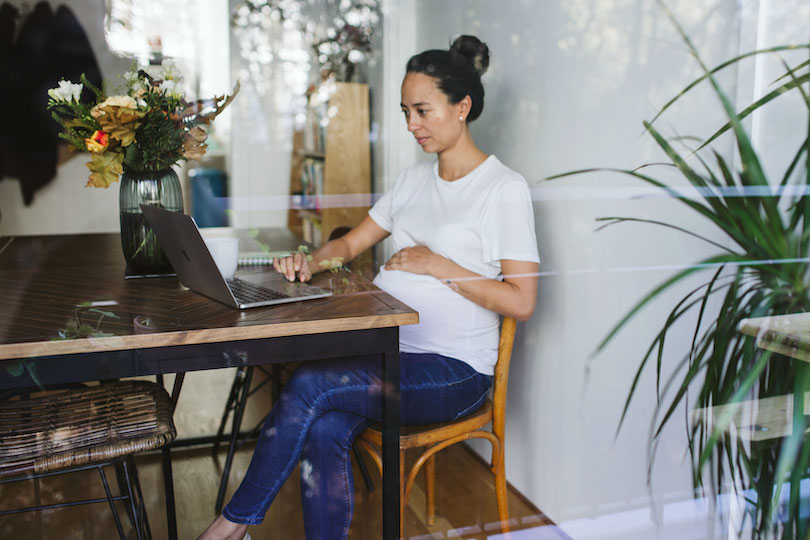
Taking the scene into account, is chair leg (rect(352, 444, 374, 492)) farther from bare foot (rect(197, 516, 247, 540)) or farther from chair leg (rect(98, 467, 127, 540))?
chair leg (rect(98, 467, 127, 540))

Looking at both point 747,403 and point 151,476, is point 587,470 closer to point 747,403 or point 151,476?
point 747,403

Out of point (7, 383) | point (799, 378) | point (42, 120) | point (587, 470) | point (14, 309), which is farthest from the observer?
point (42, 120)

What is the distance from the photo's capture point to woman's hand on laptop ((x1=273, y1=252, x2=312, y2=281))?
1.33 m

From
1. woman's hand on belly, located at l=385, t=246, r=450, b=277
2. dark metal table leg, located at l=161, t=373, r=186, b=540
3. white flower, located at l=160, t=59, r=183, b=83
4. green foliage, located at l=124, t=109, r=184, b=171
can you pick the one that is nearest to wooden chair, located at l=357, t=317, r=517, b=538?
woman's hand on belly, located at l=385, t=246, r=450, b=277

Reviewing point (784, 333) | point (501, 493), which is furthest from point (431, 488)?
point (784, 333)

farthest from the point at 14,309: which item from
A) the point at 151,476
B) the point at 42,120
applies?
the point at 42,120

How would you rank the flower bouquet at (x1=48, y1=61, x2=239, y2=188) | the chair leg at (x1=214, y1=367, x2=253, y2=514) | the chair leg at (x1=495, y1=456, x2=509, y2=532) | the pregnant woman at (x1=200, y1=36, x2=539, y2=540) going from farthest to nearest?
the chair leg at (x1=214, y1=367, x2=253, y2=514)
the chair leg at (x1=495, y1=456, x2=509, y2=532)
the flower bouquet at (x1=48, y1=61, x2=239, y2=188)
the pregnant woman at (x1=200, y1=36, x2=539, y2=540)

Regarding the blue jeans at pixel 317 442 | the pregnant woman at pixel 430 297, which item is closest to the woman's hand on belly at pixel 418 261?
the pregnant woman at pixel 430 297

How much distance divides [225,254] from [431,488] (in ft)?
2.41

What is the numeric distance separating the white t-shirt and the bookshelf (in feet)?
0.80

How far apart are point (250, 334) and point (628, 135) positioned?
654 millimetres

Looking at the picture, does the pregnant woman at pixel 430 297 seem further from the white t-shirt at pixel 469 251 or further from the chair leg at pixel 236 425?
the chair leg at pixel 236 425

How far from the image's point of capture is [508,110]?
1.44 m

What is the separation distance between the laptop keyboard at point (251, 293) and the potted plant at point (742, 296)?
0.63 metres
